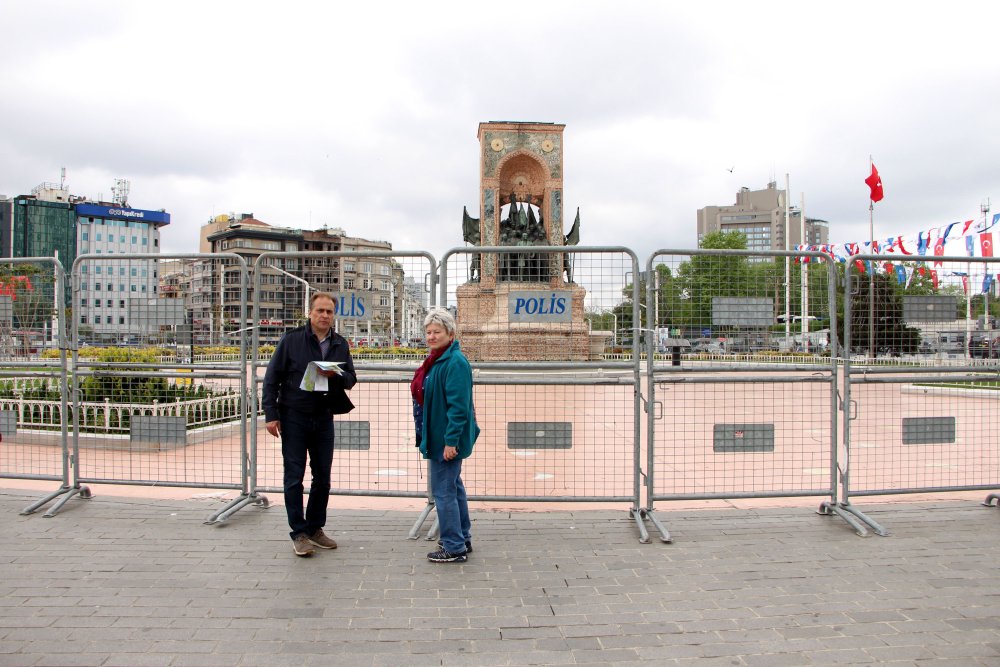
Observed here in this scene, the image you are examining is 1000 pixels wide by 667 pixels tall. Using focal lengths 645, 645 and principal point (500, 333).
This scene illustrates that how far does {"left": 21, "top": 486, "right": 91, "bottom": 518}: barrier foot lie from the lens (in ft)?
18.6

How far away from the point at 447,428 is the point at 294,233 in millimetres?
100142

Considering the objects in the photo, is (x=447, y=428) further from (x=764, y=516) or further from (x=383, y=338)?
(x=764, y=516)

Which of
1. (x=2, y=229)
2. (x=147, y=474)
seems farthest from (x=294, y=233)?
(x=147, y=474)

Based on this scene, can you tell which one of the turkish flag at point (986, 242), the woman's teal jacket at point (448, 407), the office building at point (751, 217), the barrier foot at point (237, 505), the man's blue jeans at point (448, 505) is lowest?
the barrier foot at point (237, 505)

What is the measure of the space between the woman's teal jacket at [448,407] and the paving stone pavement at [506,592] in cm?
84

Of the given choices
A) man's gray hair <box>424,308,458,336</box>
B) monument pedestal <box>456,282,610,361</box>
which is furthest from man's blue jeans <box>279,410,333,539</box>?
monument pedestal <box>456,282,610,361</box>

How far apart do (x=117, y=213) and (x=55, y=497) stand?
12089 centimetres

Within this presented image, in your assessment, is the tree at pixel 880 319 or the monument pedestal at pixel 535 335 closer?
the monument pedestal at pixel 535 335

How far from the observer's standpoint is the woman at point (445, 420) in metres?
4.46

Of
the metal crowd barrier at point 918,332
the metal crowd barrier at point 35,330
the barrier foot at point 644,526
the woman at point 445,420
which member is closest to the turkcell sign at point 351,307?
the woman at point 445,420

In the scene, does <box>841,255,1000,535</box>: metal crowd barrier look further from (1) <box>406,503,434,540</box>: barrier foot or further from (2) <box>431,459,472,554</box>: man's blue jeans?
(1) <box>406,503,434,540</box>: barrier foot

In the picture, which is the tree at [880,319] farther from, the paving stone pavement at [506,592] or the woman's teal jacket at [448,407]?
the woman's teal jacket at [448,407]

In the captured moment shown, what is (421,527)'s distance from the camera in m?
5.35

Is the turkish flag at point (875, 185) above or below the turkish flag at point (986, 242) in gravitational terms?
above
